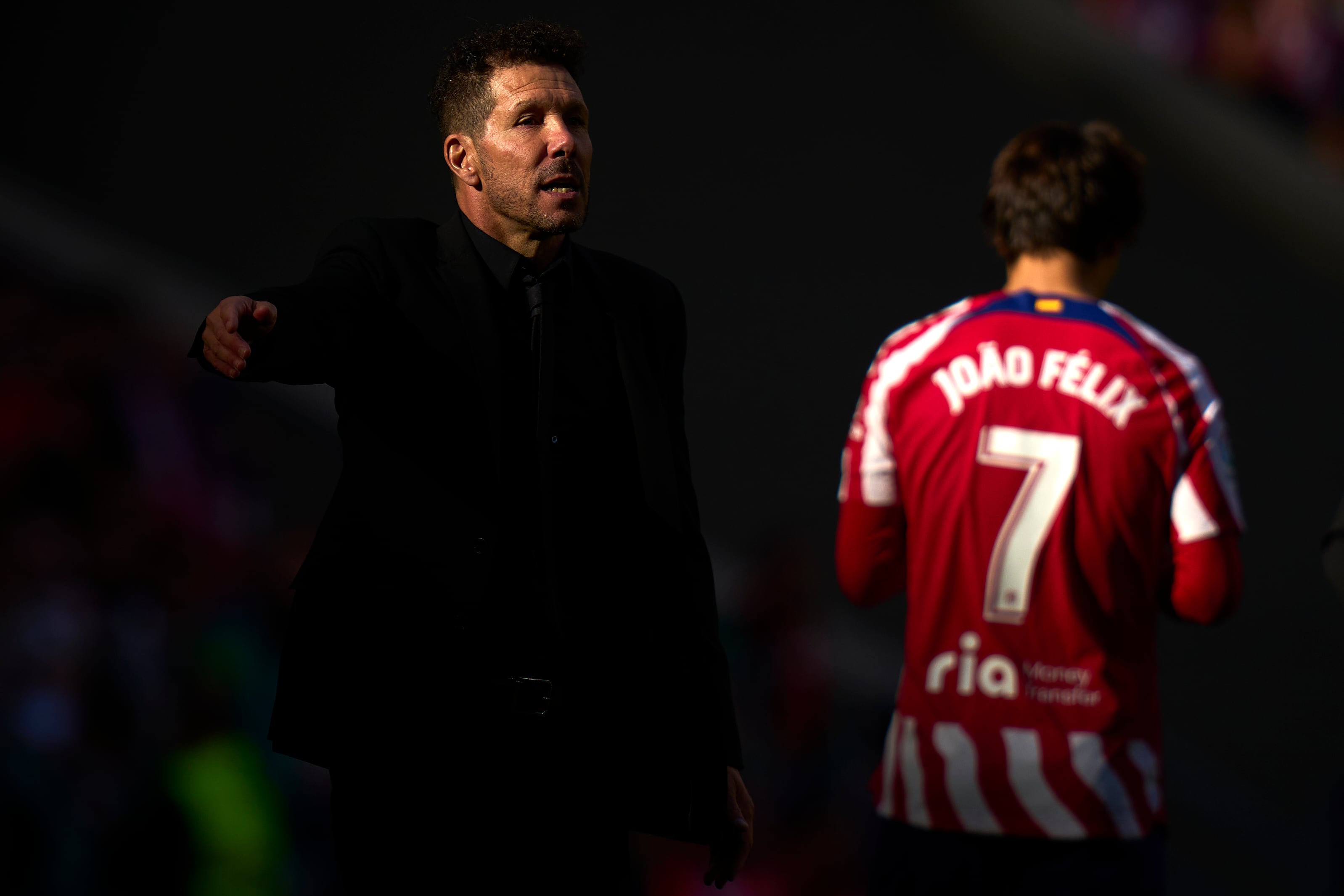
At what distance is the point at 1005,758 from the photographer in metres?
1.66

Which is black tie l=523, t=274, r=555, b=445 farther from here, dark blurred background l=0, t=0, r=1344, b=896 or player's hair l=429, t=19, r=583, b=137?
dark blurred background l=0, t=0, r=1344, b=896

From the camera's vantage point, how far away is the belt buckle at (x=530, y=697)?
1.65 meters

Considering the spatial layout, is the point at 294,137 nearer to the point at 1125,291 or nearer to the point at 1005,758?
the point at 1125,291

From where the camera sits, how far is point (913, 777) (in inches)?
66.9

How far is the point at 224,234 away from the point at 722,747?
4.36m

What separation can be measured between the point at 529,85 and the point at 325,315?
44 centimetres

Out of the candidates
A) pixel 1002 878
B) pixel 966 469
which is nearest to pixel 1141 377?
pixel 966 469

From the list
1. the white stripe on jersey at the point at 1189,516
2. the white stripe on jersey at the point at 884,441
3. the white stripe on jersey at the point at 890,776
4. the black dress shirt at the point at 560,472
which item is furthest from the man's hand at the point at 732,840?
the white stripe on jersey at the point at 1189,516

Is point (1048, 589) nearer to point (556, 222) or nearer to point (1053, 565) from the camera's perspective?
point (1053, 565)

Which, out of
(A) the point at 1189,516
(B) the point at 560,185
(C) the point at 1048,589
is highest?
(B) the point at 560,185

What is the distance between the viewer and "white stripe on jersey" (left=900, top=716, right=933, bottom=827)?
1.69 meters

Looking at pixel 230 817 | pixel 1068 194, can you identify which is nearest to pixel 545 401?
pixel 1068 194

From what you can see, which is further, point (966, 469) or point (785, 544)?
point (785, 544)

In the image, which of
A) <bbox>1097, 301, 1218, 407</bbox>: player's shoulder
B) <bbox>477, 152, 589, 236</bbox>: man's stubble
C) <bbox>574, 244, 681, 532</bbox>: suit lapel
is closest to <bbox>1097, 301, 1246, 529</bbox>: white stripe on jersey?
<bbox>1097, 301, 1218, 407</bbox>: player's shoulder
